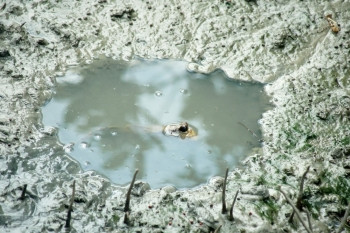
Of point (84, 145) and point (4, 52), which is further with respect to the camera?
point (4, 52)

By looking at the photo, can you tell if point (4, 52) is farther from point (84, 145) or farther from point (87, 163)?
point (87, 163)

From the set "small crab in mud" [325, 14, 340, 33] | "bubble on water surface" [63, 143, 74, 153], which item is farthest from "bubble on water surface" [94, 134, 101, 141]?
"small crab in mud" [325, 14, 340, 33]

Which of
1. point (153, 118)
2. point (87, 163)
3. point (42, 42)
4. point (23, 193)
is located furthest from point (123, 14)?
point (23, 193)

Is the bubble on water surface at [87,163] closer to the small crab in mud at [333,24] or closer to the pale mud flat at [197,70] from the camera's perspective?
the pale mud flat at [197,70]

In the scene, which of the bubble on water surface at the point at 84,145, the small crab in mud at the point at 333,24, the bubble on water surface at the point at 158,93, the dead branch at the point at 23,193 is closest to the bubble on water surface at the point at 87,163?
the bubble on water surface at the point at 84,145

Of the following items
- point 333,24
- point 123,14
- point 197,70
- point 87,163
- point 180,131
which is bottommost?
point 87,163

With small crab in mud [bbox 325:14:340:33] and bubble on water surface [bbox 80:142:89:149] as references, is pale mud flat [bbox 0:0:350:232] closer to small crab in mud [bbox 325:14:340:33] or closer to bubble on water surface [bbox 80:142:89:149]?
small crab in mud [bbox 325:14:340:33]
